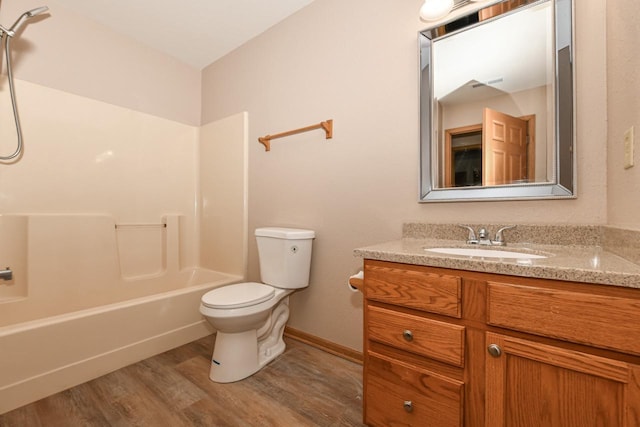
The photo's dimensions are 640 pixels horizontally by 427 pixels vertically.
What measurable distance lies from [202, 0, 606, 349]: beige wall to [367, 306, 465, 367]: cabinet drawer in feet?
1.93

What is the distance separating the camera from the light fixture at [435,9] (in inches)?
51.4

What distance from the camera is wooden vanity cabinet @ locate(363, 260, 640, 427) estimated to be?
2.18 ft

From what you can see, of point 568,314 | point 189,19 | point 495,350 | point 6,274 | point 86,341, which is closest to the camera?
point 568,314

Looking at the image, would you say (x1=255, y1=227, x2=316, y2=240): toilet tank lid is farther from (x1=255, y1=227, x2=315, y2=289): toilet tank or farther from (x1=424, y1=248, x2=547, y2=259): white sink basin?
(x1=424, y1=248, x2=547, y2=259): white sink basin

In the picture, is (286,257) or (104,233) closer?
(286,257)

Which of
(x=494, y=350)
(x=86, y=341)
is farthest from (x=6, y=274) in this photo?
(x=494, y=350)

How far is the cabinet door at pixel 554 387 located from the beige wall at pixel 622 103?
0.42 metres

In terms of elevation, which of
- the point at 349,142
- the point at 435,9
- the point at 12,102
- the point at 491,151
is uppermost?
the point at 435,9

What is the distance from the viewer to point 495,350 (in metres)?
0.80

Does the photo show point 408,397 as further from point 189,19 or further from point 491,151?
point 189,19

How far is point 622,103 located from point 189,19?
247 centimetres

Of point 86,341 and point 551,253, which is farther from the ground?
point 551,253

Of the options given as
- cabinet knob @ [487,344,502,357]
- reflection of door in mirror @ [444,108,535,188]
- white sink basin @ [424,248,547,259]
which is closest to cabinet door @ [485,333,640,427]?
cabinet knob @ [487,344,502,357]

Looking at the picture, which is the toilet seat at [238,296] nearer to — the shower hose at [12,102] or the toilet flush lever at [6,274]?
the toilet flush lever at [6,274]
